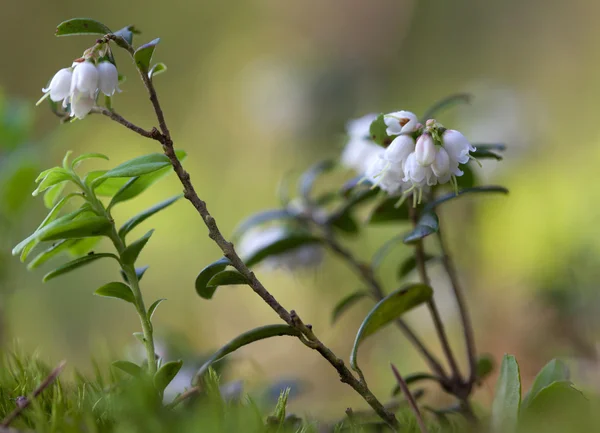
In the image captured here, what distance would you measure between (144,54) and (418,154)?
0.22 meters

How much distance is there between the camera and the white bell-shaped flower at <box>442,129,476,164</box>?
46 cm

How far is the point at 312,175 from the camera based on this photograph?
77 centimetres

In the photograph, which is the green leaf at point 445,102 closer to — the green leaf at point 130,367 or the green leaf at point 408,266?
the green leaf at point 408,266

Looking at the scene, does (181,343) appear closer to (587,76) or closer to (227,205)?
(227,205)

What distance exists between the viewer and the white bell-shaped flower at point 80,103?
0.45 metres

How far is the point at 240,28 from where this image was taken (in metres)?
4.34

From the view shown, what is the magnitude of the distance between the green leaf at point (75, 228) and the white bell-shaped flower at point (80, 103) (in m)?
0.08

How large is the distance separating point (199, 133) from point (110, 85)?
11.3ft

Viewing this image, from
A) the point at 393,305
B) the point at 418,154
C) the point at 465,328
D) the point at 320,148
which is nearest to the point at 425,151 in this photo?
the point at 418,154

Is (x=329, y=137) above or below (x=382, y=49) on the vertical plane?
below

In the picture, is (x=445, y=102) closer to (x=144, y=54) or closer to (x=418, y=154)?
(x=418, y=154)

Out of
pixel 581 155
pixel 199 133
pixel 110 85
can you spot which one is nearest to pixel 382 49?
pixel 199 133

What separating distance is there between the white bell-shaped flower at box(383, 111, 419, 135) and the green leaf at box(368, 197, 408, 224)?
119 mm

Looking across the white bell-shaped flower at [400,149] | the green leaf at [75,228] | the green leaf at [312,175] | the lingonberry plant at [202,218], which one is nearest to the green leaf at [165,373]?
the lingonberry plant at [202,218]
